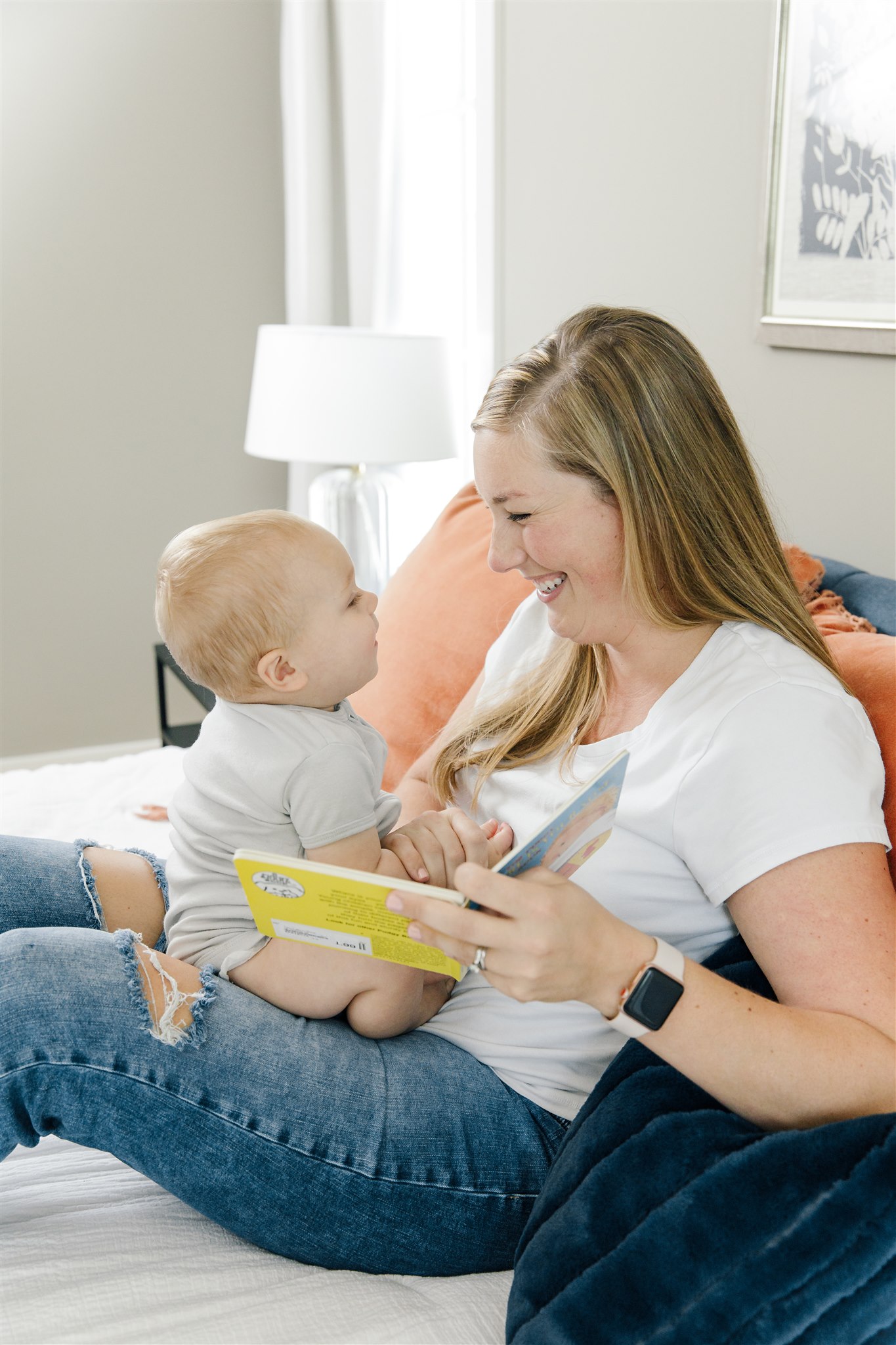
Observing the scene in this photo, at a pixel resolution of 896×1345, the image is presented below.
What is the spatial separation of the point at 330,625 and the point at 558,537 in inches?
9.0

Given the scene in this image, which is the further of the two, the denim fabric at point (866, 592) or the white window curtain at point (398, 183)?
the white window curtain at point (398, 183)

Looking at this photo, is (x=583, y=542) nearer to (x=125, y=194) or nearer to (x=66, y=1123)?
(x=66, y=1123)

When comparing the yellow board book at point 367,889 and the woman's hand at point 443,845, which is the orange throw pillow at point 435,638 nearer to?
the woman's hand at point 443,845

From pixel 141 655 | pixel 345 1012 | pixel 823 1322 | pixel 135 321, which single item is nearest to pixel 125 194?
pixel 135 321

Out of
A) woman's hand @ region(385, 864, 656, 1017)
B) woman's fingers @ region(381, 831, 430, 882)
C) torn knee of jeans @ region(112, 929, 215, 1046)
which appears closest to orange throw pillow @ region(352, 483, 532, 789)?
woman's fingers @ region(381, 831, 430, 882)

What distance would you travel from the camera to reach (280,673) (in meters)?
1.09

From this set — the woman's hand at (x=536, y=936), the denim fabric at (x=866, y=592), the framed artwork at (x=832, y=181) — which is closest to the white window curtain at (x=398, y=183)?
the framed artwork at (x=832, y=181)

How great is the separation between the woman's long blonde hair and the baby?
0.81 ft

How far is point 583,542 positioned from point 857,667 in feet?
0.93

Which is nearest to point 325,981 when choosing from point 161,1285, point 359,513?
point 161,1285

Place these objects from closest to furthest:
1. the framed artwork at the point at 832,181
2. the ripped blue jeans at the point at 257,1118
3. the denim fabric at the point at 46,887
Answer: the ripped blue jeans at the point at 257,1118 → the denim fabric at the point at 46,887 → the framed artwork at the point at 832,181

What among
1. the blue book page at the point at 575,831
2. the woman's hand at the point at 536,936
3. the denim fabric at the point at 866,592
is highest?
the denim fabric at the point at 866,592

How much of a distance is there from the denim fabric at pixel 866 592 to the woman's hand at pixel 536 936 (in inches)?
23.1

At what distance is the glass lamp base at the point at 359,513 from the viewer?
2.78 metres
